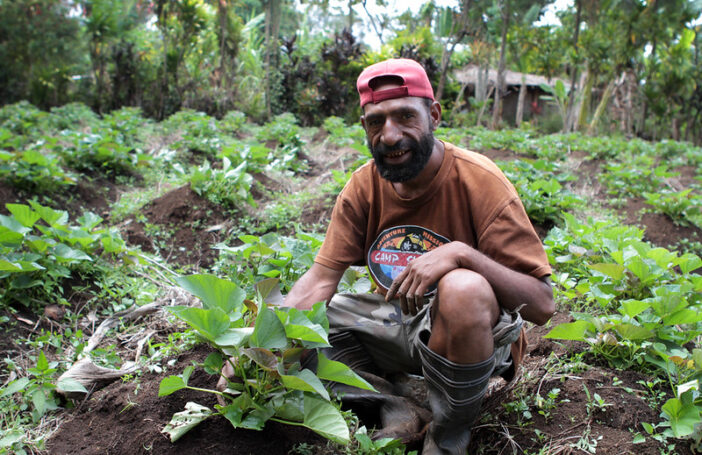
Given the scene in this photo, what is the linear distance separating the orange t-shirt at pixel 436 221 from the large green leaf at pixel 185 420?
0.68m

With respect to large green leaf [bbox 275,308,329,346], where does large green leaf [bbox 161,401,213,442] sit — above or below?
below

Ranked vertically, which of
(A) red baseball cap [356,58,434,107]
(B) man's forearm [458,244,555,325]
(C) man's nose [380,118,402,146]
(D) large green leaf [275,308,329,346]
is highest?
(A) red baseball cap [356,58,434,107]

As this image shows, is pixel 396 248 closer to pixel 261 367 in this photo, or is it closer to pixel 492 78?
pixel 261 367

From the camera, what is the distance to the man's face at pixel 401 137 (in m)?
1.99

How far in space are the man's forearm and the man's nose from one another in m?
0.49

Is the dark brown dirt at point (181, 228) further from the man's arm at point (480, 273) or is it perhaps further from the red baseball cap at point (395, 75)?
the man's arm at point (480, 273)

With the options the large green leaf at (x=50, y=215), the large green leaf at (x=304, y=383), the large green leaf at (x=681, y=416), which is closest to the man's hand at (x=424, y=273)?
the large green leaf at (x=304, y=383)

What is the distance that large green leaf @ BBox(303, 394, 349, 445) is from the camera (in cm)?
158

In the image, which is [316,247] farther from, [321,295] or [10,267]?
[10,267]

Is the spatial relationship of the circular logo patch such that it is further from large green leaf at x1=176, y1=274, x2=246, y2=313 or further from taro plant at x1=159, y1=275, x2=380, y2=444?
large green leaf at x1=176, y1=274, x2=246, y2=313

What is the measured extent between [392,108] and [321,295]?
74cm

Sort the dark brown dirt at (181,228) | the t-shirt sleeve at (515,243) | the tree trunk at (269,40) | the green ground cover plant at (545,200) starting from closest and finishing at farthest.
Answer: the t-shirt sleeve at (515,243), the dark brown dirt at (181,228), the green ground cover plant at (545,200), the tree trunk at (269,40)

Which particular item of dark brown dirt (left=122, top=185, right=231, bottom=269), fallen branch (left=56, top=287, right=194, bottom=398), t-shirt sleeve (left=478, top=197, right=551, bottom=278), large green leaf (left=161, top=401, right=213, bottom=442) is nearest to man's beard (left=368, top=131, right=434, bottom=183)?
t-shirt sleeve (left=478, top=197, right=551, bottom=278)

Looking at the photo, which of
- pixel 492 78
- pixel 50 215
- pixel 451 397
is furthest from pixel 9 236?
pixel 492 78
